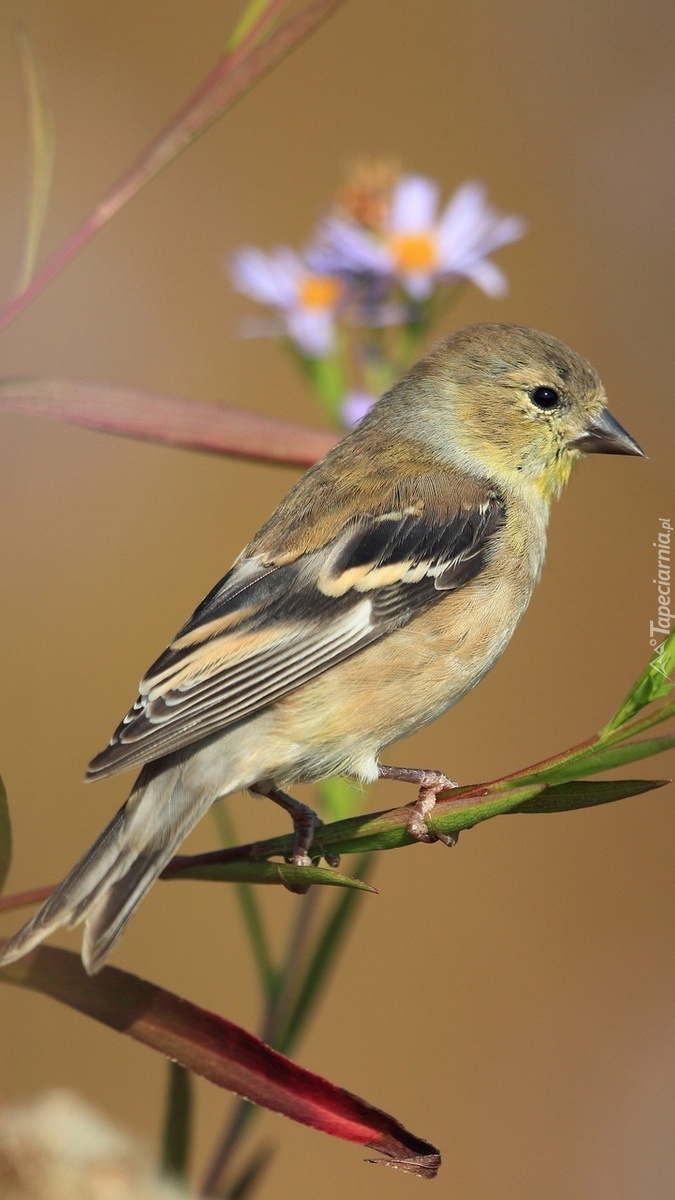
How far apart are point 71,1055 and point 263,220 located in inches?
146

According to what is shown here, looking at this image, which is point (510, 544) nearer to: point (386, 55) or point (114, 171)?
point (114, 171)

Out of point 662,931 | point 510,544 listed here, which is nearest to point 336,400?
point 510,544

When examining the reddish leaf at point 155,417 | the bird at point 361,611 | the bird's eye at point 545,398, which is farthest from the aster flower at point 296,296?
the reddish leaf at point 155,417

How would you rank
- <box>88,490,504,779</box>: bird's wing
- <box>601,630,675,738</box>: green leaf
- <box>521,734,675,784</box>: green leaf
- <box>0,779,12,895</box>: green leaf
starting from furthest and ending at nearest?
<box>88,490,504,779</box>: bird's wing → <box>0,779,12,895</box>: green leaf → <box>601,630,675,738</box>: green leaf → <box>521,734,675,784</box>: green leaf

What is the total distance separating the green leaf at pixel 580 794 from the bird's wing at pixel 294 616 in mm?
714

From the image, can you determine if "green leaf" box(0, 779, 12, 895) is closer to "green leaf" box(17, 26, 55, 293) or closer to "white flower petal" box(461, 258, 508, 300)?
"green leaf" box(17, 26, 55, 293)

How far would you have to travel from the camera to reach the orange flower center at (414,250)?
2.40 metres

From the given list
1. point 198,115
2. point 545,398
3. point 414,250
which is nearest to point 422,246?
point 414,250

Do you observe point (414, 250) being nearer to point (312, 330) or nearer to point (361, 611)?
point (312, 330)

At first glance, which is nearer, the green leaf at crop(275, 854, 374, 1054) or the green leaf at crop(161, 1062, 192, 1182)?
the green leaf at crop(161, 1062, 192, 1182)

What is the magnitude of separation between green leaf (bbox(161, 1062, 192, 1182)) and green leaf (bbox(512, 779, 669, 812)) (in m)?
0.63

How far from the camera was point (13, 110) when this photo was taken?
17.3ft

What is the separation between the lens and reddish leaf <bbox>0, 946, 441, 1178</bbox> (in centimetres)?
116

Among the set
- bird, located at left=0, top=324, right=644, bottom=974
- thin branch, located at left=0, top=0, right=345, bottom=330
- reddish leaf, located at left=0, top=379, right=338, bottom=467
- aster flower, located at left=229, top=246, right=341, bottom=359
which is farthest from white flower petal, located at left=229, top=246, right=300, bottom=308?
thin branch, located at left=0, top=0, right=345, bottom=330
